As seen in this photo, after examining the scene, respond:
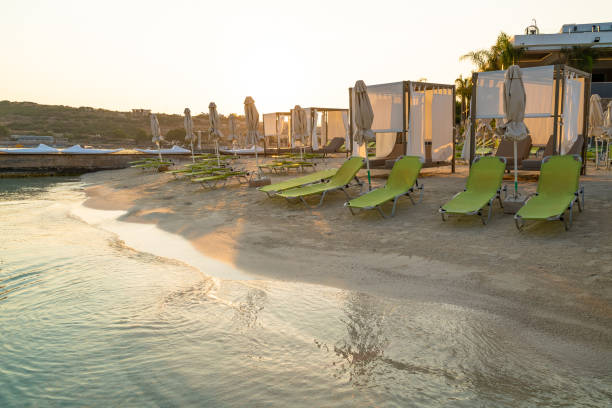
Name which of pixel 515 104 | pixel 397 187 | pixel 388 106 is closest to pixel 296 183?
pixel 397 187

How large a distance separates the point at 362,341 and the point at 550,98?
8.13 meters

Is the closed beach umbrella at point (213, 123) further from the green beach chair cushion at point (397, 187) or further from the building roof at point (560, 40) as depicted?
the building roof at point (560, 40)

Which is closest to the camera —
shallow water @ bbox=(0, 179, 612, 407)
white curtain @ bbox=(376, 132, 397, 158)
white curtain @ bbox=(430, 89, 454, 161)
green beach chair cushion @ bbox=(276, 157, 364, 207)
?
shallow water @ bbox=(0, 179, 612, 407)

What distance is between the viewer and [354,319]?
361cm

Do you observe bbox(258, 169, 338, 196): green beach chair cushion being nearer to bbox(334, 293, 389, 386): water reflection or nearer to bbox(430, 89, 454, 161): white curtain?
bbox(430, 89, 454, 161): white curtain

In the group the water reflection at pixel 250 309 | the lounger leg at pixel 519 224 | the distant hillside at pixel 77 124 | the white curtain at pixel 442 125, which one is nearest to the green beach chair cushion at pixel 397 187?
the lounger leg at pixel 519 224

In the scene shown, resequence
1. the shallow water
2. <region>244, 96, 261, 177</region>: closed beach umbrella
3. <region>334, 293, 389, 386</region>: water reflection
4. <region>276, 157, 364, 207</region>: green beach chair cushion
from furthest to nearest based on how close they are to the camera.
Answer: <region>244, 96, 261, 177</region>: closed beach umbrella, <region>276, 157, 364, 207</region>: green beach chair cushion, <region>334, 293, 389, 386</region>: water reflection, the shallow water

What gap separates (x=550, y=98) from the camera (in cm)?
857

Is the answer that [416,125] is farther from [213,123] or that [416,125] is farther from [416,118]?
[213,123]

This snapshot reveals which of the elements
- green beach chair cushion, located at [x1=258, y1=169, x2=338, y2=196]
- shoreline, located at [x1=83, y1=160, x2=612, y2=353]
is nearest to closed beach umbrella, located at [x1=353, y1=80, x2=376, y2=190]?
green beach chair cushion, located at [x1=258, y1=169, x2=338, y2=196]

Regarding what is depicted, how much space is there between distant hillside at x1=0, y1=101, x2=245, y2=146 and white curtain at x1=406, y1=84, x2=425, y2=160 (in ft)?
127

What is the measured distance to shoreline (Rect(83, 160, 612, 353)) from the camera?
352cm

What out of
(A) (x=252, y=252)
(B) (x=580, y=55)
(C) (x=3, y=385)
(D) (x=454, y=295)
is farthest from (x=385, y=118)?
(B) (x=580, y=55)

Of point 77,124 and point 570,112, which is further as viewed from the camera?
point 77,124
